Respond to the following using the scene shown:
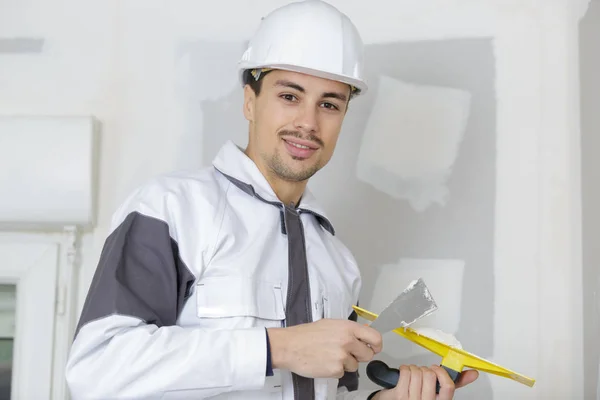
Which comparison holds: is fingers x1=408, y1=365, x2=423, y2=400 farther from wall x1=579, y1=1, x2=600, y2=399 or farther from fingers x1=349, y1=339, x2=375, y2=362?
wall x1=579, y1=1, x2=600, y2=399

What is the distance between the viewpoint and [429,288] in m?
2.10

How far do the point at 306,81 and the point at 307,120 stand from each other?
0.09 metres

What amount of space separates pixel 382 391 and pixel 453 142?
0.92 metres

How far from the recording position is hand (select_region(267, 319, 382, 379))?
120 cm

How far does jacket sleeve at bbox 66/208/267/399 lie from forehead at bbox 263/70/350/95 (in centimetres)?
51

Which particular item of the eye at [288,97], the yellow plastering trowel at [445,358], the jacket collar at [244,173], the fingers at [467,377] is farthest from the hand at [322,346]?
the eye at [288,97]

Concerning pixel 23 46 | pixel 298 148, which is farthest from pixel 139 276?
pixel 23 46

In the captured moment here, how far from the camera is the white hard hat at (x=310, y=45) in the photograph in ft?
4.88

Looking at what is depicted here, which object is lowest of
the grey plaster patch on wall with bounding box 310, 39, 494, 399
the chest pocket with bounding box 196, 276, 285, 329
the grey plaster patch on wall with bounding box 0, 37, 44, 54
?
the chest pocket with bounding box 196, 276, 285, 329

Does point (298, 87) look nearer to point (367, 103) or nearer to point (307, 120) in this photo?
point (307, 120)

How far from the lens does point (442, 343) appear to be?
1.30 metres

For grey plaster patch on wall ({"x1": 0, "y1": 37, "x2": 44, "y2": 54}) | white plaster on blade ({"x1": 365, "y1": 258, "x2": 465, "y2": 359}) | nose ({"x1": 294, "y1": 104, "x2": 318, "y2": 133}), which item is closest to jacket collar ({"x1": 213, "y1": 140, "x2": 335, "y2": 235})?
nose ({"x1": 294, "y1": 104, "x2": 318, "y2": 133})

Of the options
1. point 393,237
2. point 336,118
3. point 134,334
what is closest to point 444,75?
point 393,237

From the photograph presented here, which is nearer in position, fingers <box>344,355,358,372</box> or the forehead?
fingers <box>344,355,358,372</box>
